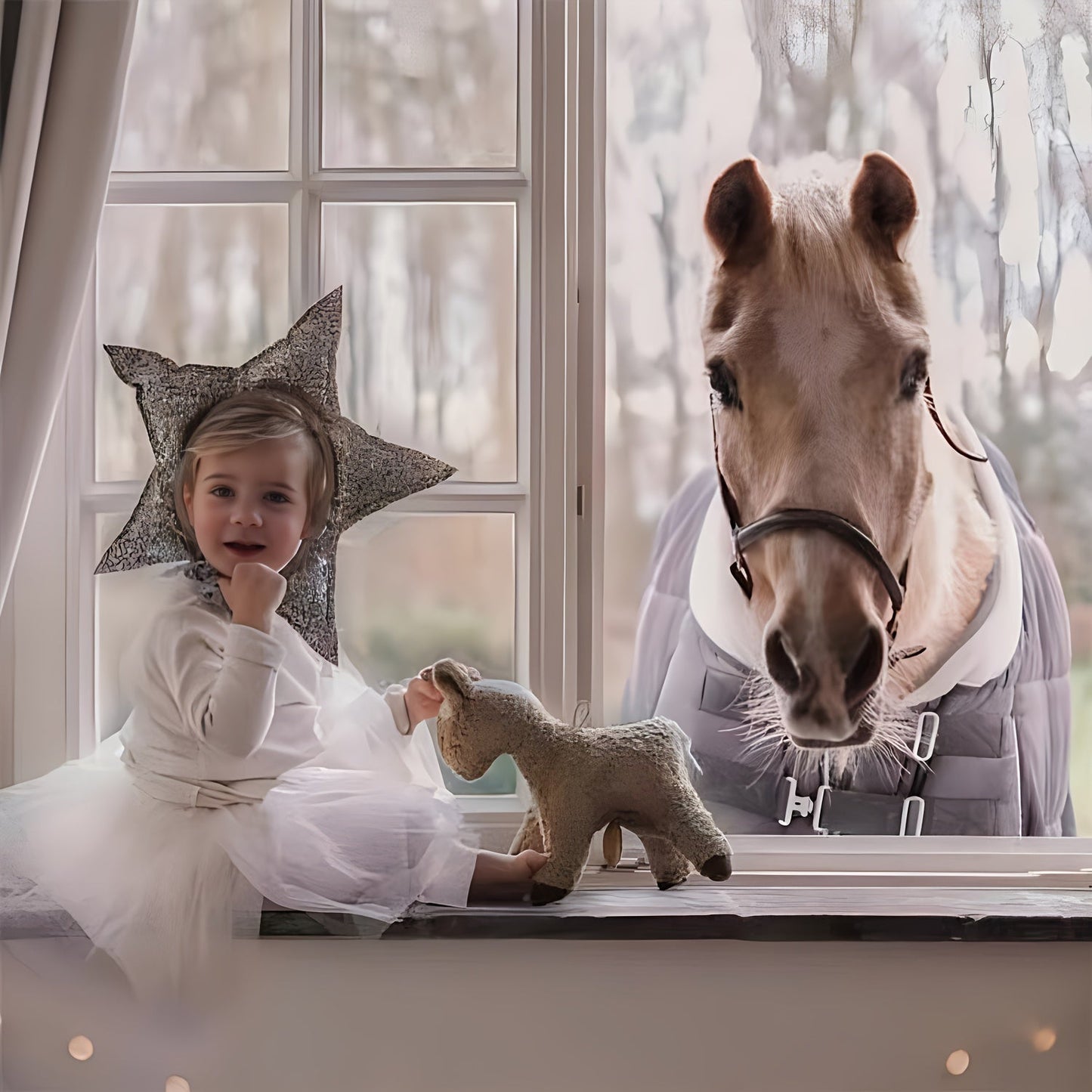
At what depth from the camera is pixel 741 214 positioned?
4.59ft

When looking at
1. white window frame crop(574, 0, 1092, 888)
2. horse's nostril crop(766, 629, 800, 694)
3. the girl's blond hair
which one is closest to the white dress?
the girl's blond hair

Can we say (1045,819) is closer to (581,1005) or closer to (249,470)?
(581,1005)

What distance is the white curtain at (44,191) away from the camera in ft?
3.91

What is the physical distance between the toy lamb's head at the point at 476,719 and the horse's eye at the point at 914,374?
646 mm

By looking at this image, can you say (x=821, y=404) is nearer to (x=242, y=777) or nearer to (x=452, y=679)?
(x=452, y=679)

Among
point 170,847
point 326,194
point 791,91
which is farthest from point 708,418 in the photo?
point 170,847

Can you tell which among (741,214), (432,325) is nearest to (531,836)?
(432,325)

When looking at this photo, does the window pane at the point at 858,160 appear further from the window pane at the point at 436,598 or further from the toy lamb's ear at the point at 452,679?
the toy lamb's ear at the point at 452,679

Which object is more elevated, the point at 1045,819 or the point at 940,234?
the point at 940,234

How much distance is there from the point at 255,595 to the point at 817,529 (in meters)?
0.71

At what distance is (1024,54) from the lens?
4.67 feet

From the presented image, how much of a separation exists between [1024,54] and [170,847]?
155 cm

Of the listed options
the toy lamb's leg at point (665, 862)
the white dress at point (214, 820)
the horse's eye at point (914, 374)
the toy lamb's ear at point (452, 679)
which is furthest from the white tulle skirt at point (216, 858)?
the horse's eye at point (914, 374)

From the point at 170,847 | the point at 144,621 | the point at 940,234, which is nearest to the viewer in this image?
the point at 170,847
